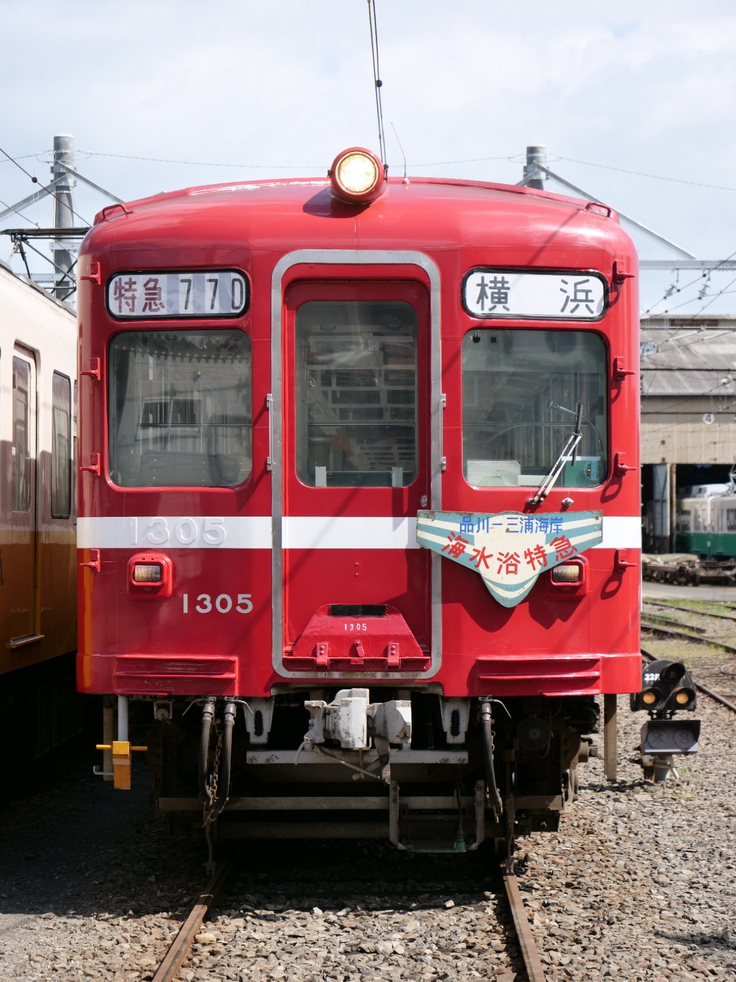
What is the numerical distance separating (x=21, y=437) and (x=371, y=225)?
3.37 m

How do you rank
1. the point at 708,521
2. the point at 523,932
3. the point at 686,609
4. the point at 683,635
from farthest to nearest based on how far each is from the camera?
1. the point at 708,521
2. the point at 686,609
3. the point at 683,635
4. the point at 523,932

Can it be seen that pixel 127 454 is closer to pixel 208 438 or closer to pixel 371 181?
pixel 208 438

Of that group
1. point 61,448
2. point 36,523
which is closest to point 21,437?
point 36,523

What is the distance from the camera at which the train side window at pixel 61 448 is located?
A: 866 cm

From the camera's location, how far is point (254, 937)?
516 cm

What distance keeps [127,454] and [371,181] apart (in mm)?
1709

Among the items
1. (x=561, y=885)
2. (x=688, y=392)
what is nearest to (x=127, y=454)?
(x=561, y=885)

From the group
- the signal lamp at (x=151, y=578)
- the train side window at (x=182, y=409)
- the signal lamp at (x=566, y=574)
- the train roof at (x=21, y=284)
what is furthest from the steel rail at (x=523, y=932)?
the train roof at (x=21, y=284)

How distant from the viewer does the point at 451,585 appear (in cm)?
541

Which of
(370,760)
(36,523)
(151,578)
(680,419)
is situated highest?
(680,419)

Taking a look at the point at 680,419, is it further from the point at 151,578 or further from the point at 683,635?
the point at 151,578

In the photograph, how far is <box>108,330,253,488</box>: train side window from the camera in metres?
5.50

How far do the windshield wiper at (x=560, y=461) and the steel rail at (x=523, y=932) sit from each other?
6.02 feet

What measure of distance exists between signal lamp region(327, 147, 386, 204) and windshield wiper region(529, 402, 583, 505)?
139 cm
